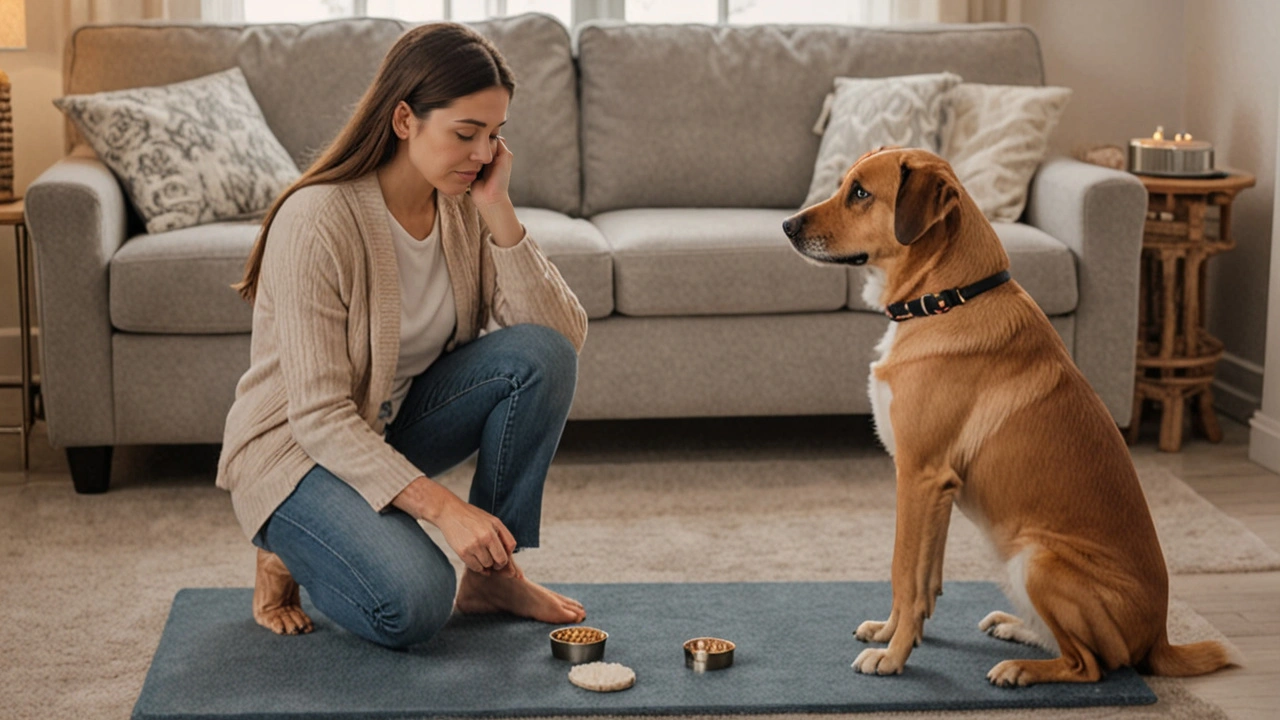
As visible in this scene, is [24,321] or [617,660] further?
[24,321]

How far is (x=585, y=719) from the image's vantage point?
6.64 feet

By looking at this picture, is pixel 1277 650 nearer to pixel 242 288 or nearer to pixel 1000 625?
pixel 1000 625

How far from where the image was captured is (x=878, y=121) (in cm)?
359

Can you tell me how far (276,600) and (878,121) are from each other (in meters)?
1.97

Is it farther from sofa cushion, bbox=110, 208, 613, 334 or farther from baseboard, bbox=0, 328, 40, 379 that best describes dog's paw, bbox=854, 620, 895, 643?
baseboard, bbox=0, 328, 40, 379

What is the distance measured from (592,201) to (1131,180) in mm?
1338

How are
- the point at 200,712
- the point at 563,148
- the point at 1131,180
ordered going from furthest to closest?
the point at 563,148 → the point at 1131,180 → the point at 200,712

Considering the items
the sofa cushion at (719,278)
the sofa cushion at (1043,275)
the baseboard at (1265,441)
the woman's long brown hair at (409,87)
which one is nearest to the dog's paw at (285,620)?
the woman's long brown hair at (409,87)

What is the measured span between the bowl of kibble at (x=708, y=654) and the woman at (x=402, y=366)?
0.85 feet

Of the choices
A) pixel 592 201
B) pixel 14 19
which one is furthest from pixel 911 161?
pixel 14 19

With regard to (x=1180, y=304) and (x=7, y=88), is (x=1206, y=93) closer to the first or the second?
(x=1180, y=304)

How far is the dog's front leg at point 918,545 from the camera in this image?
6.83 feet

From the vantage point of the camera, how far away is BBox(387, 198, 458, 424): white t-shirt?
2240mm

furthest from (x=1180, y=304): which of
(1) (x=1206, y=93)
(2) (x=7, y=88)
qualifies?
(2) (x=7, y=88)
